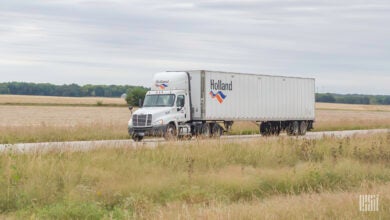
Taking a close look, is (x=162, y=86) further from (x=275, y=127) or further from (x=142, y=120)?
(x=275, y=127)

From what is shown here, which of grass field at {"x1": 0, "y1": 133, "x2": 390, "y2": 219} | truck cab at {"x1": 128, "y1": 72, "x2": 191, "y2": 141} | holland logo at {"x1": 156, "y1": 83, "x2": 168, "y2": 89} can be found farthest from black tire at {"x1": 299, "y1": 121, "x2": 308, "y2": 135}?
grass field at {"x1": 0, "y1": 133, "x2": 390, "y2": 219}

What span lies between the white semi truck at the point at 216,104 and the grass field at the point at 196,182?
32.1 ft

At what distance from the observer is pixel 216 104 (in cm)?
3594

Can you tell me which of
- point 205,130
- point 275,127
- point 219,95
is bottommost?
point 275,127

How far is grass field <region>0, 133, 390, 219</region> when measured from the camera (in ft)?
36.0

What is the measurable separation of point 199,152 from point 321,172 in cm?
396

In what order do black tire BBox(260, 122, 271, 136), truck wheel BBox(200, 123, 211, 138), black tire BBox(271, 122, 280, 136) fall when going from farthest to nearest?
black tire BBox(271, 122, 280, 136), black tire BBox(260, 122, 271, 136), truck wheel BBox(200, 123, 211, 138)

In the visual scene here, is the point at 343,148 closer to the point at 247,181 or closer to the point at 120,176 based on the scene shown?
the point at 247,181

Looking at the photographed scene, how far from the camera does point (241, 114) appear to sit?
1491 inches

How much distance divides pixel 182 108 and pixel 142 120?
2415 millimetres

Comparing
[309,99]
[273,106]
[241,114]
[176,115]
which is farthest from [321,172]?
[309,99]

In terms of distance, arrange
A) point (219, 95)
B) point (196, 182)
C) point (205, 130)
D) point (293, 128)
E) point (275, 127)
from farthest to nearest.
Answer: point (293, 128) → point (275, 127) → point (219, 95) → point (205, 130) → point (196, 182)

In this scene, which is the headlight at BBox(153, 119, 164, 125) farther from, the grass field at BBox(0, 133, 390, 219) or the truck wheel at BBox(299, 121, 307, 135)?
the truck wheel at BBox(299, 121, 307, 135)

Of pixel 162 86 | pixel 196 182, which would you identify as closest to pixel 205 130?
pixel 162 86
